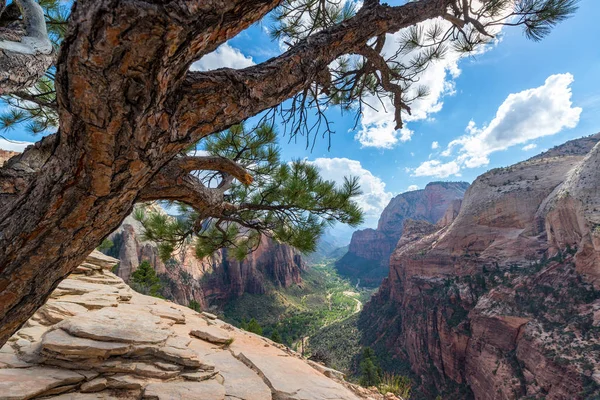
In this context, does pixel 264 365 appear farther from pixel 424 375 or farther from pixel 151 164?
pixel 424 375

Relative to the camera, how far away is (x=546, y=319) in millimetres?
22594

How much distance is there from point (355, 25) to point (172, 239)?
140 inches

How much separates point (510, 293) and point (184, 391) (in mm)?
34635

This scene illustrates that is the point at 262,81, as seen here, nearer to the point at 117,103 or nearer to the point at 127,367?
the point at 117,103

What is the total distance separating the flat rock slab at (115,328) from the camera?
271 centimetres

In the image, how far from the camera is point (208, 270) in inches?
1002

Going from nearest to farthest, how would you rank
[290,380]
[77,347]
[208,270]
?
[77,347] < [290,380] < [208,270]

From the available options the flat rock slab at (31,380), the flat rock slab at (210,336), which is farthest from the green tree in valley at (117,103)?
the flat rock slab at (210,336)

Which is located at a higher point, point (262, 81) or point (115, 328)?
point (262, 81)

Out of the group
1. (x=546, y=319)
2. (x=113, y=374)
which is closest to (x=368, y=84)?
(x=113, y=374)

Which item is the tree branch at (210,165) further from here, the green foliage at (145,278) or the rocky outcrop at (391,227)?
the rocky outcrop at (391,227)

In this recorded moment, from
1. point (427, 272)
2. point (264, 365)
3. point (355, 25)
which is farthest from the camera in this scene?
point (427, 272)

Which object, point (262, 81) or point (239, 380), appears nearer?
point (262, 81)

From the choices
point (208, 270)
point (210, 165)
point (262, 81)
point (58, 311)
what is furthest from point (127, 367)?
point (208, 270)
